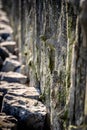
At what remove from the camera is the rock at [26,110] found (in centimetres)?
693

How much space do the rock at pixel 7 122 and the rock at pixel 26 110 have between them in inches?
10.8

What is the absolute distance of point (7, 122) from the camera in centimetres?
644

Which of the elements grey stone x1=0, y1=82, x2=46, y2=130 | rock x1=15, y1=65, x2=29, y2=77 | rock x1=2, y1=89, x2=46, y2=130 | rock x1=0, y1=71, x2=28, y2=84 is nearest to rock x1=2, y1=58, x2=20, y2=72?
rock x1=15, y1=65, x2=29, y2=77

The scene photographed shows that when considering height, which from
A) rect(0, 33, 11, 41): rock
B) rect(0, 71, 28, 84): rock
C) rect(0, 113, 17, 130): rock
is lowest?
rect(0, 33, 11, 41): rock

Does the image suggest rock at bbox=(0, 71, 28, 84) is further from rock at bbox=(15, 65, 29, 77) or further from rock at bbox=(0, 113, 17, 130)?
rock at bbox=(0, 113, 17, 130)

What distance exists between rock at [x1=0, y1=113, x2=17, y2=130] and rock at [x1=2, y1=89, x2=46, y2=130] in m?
0.28

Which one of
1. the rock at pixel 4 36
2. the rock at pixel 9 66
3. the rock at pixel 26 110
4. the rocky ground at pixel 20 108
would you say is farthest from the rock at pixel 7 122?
the rock at pixel 4 36

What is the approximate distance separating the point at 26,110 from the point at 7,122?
2.09 feet

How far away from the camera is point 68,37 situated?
219 inches

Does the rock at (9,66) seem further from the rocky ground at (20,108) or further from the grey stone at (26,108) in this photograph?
the grey stone at (26,108)

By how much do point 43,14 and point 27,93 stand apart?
1.53 meters

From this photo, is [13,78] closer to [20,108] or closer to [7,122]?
[20,108]

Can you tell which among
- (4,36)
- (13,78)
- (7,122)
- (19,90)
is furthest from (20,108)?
(4,36)

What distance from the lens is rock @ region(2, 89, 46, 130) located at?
22.7 feet
